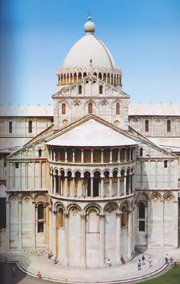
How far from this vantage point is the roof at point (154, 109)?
4172 cm

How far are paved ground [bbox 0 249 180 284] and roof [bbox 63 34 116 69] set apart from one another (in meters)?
20.2

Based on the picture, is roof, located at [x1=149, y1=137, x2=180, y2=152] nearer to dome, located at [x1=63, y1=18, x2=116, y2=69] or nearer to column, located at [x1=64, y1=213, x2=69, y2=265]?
dome, located at [x1=63, y1=18, x2=116, y2=69]

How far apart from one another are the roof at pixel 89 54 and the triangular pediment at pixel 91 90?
301 inches

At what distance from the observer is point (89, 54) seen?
38.1 metres

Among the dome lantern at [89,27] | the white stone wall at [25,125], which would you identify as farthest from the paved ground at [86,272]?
the dome lantern at [89,27]

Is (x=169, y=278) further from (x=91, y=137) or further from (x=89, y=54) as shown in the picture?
(x=89, y=54)

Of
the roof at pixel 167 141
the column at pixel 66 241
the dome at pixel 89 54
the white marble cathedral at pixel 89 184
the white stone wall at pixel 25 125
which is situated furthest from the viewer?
the roof at pixel 167 141

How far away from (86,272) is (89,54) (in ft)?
74.0

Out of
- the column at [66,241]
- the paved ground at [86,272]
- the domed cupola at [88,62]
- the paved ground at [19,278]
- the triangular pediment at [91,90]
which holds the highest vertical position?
the domed cupola at [88,62]

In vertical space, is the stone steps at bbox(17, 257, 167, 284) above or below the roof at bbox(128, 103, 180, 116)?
below

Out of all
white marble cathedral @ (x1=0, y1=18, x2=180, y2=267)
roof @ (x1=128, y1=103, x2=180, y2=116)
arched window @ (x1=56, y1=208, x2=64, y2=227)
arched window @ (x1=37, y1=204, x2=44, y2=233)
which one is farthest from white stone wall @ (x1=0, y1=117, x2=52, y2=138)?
arched window @ (x1=56, y1=208, x2=64, y2=227)

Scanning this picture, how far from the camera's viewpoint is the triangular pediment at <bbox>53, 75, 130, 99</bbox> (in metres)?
30.0

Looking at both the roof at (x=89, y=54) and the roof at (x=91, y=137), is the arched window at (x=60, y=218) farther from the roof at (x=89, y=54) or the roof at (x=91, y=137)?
the roof at (x=89, y=54)

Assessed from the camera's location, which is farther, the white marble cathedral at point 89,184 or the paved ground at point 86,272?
the white marble cathedral at point 89,184
